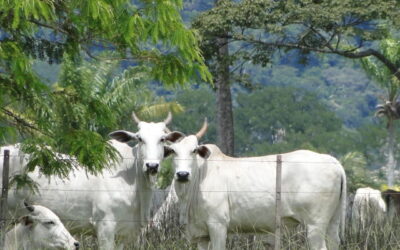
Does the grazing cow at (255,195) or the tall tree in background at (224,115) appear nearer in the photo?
the grazing cow at (255,195)

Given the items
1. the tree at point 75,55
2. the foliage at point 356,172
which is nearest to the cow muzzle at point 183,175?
the tree at point 75,55

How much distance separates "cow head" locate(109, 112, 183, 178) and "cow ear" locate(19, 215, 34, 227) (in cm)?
152

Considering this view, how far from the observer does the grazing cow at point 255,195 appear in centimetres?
1393

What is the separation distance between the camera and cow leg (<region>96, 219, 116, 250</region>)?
13.3m

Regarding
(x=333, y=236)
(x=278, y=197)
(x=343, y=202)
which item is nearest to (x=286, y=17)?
(x=343, y=202)

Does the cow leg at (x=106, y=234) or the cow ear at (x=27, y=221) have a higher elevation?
the cow ear at (x=27, y=221)

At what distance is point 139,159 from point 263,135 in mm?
93811

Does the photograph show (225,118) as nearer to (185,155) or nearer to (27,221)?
(185,155)

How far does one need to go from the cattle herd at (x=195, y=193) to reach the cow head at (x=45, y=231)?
2.40ft

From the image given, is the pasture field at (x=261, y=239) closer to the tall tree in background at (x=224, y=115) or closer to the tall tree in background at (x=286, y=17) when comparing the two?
the tall tree in background at (x=286, y=17)

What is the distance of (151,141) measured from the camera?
13.5 metres

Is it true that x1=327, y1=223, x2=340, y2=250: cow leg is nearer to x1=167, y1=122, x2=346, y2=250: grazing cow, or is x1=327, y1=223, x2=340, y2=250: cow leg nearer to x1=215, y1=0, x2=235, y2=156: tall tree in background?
x1=167, y1=122, x2=346, y2=250: grazing cow

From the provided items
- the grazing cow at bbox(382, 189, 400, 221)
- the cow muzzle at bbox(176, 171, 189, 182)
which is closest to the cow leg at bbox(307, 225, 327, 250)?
the cow muzzle at bbox(176, 171, 189, 182)

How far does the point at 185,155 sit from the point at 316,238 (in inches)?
69.7
